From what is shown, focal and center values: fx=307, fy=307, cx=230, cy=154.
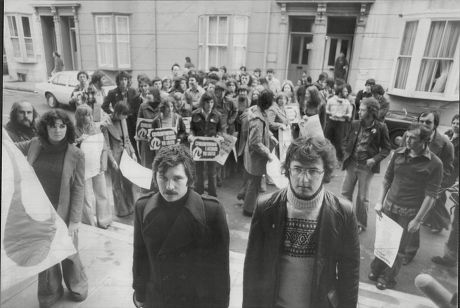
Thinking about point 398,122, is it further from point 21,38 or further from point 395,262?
point 21,38

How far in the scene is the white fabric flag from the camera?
3.27 ft

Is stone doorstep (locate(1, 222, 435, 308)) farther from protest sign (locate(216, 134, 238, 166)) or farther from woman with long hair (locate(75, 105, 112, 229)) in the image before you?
protest sign (locate(216, 134, 238, 166))

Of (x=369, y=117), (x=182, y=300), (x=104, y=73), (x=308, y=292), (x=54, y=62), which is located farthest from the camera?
(x=104, y=73)

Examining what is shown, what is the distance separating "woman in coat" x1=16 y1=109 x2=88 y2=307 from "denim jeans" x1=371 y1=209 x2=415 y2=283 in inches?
45.6

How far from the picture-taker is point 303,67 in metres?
1.38

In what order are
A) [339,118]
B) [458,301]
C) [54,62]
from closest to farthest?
1. [458,301]
2. [54,62]
3. [339,118]

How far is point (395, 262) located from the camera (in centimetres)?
125

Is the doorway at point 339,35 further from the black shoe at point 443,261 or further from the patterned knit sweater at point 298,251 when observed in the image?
the black shoe at point 443,261

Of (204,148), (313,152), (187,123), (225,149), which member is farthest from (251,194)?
(313,152)

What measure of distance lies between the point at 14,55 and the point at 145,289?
0.92m

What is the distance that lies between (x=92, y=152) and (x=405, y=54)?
1342mm

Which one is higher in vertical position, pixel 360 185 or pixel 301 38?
pixel 301 38

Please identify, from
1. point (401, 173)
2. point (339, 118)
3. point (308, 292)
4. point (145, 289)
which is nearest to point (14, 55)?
point (145, 289)

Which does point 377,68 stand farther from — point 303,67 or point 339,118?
point 339,118
